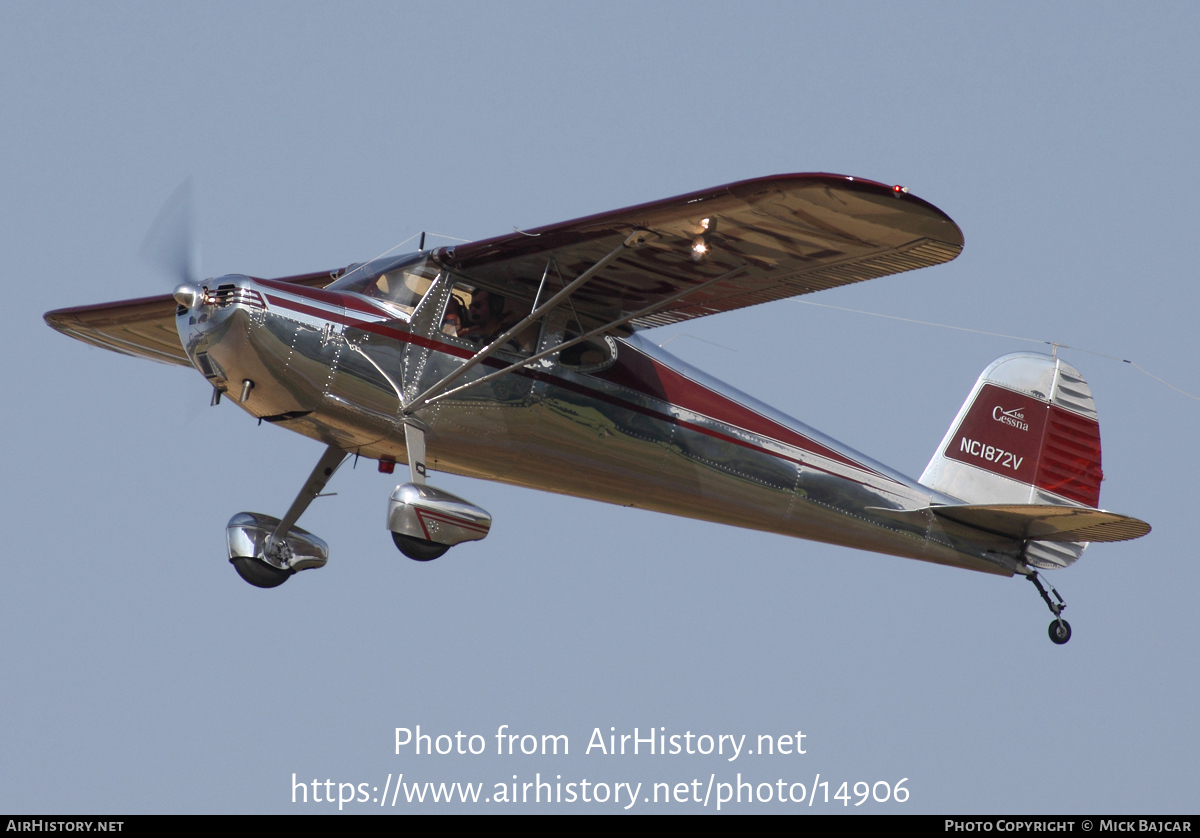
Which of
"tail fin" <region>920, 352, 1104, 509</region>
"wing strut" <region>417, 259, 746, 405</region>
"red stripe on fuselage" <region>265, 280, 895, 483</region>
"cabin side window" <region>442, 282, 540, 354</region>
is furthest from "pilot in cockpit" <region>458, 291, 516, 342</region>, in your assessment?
"tail fin" <region>920, 352, 1104, 509</region>

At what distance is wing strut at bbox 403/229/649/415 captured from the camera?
32.3ft

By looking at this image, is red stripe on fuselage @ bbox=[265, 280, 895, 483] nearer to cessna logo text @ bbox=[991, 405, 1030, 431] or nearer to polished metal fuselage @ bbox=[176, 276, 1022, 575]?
polished metal fuselage @ bbox=[176, 276, 1022, 575]

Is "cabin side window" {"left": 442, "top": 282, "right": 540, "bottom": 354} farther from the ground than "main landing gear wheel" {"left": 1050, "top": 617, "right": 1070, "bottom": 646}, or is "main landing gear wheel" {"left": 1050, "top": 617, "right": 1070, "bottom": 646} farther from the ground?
"cabin side window" {"left": 442, "top": 282, "right": 540, "bottom": 354}

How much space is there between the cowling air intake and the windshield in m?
5.21

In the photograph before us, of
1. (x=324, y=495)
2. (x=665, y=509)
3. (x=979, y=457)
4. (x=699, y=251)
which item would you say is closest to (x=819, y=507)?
(x=665, y=509)

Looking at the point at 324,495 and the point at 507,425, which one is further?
the point at 324,495

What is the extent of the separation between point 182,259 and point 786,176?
4336 millimetres

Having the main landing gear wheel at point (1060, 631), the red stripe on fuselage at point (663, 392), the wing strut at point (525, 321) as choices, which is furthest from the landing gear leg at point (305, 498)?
the main landing gear wheel at point (1060, 631)

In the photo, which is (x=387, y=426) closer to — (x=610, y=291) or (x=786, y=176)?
(x=610, y=291)

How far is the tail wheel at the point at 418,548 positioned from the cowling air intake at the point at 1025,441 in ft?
16.7

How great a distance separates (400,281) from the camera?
10492mm

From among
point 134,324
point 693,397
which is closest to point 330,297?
point 693,397

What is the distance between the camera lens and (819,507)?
12.0 meters

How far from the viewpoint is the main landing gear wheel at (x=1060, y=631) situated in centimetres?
1228
